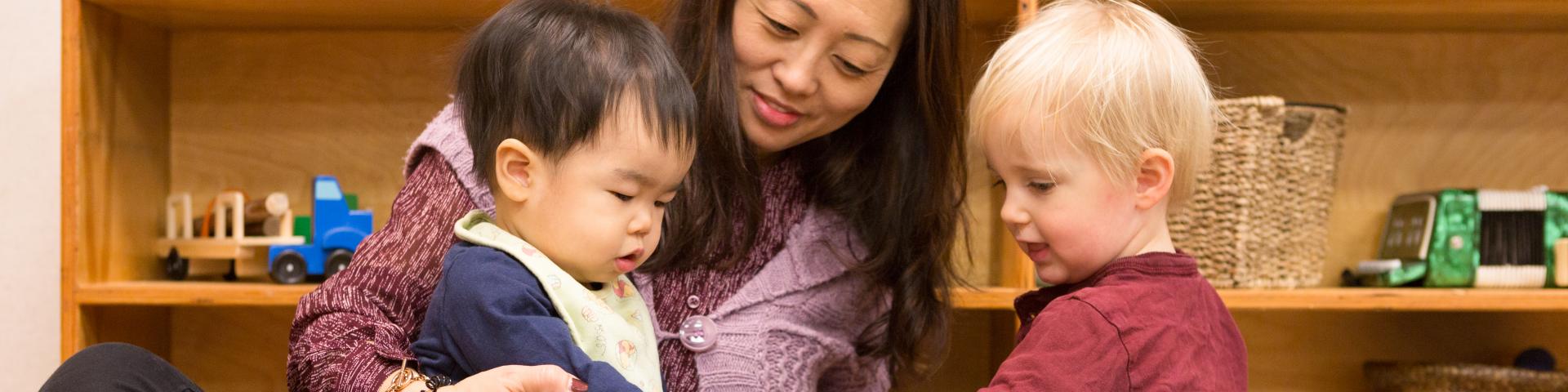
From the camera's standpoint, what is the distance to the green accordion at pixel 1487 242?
1665 millimetres

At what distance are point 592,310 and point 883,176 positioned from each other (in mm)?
527

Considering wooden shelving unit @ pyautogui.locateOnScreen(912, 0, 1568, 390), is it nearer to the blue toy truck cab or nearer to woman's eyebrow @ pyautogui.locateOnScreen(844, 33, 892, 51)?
woman's eyebrow @ pyautogui.locateOnScreen(844, 33, 892, 51)

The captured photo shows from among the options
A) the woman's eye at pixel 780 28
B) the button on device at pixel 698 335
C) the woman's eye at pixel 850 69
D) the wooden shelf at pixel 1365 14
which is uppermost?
the wooden shelf at pixel 1365 14

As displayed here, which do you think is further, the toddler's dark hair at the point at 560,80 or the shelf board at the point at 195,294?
the shelf board at the point at 195,294

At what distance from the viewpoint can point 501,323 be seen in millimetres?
831

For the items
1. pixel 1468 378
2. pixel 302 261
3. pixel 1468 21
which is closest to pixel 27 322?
pixel 302 261

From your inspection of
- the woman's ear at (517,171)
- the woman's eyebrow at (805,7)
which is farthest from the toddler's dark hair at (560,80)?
the woman's eyebrow at (805,7)

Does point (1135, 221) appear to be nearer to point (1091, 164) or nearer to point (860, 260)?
point (1091, 164)

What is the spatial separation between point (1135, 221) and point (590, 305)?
1.48 feet

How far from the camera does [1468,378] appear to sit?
5.54 ft

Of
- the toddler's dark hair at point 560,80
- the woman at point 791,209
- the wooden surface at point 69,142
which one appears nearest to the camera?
the toddler's dark hair at point 560,80

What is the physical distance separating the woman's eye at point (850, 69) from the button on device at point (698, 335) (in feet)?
0.99

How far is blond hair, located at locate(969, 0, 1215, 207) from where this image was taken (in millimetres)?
940

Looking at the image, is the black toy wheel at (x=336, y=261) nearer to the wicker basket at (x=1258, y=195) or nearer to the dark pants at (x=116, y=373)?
the dark pants at (x=116, y=373)
